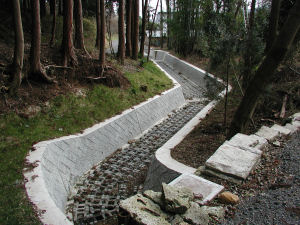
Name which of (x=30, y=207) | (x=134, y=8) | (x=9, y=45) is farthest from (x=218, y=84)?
(x=134, y=8)

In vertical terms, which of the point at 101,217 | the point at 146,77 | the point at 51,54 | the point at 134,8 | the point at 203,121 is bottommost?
the point at 101,217

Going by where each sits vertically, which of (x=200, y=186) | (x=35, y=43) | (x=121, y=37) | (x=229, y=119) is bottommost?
(x=229, y=119)

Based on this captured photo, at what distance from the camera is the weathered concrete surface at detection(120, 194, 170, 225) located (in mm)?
Answer: 3422

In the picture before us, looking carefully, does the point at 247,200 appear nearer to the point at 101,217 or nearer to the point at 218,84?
the point at 101,217

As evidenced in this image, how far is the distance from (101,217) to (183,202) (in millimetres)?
2135

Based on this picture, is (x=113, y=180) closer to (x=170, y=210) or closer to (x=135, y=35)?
(x=170, y=210)

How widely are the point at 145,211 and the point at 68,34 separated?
23.9ft

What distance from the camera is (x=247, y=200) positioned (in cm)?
397

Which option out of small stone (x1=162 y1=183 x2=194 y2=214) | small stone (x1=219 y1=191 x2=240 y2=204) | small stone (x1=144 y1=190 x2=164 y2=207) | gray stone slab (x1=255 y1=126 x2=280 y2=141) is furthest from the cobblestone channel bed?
gray stone slab (x1=255 y1=126 x2=280 y2=141)

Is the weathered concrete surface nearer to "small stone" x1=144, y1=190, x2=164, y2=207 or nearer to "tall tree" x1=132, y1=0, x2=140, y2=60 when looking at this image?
"small stone" x1=144, y1=190, x2=164, y2=207

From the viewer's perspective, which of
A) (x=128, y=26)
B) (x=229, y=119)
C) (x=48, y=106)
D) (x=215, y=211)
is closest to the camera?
(x=215, y=211)

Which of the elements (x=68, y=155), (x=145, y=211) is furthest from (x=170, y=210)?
(x=68, y=155)

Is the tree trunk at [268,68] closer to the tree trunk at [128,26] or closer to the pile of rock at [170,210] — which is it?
→ the pile of rock at [170,210]

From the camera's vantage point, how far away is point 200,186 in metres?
4.34
